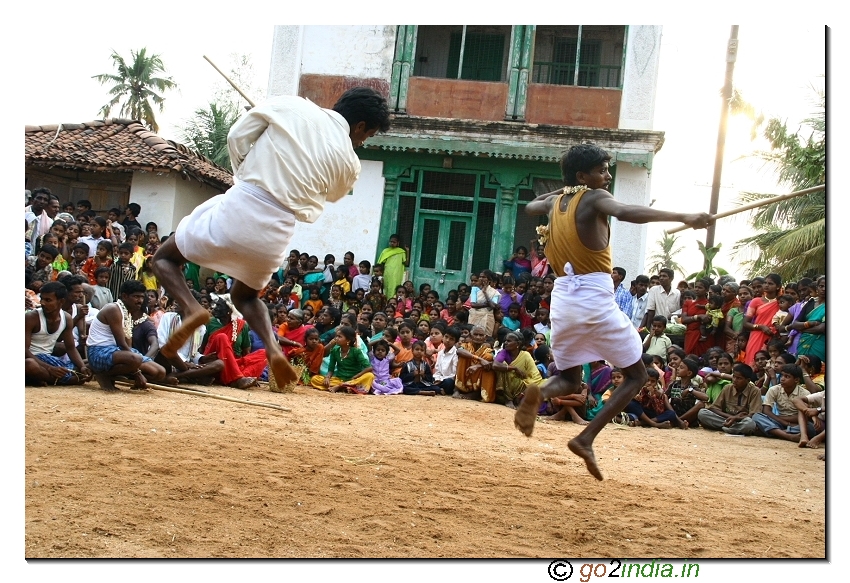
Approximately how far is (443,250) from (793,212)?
5551 mm

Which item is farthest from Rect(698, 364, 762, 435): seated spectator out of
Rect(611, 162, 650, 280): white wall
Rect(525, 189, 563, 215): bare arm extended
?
Rect(525, 189, 563, 215): bare arm extended

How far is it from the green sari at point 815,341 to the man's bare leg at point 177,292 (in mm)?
6577

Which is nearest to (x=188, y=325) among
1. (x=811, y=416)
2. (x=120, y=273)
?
(x=811, y=416)

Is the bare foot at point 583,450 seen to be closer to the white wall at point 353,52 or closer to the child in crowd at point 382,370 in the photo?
the child in crowd at point 382,370

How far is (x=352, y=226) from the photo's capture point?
14047 millimetres

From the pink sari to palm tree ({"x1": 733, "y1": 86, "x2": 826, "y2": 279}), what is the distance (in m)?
0.60

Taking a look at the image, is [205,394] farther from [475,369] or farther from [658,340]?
[658,340]

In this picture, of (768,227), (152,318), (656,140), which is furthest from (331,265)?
(768,227)

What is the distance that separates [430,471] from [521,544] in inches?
53.9

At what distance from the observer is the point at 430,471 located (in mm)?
5988

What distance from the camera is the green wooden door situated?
47.5 ft

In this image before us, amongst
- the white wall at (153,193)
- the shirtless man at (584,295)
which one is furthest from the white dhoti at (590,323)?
the white wall at (153,193)

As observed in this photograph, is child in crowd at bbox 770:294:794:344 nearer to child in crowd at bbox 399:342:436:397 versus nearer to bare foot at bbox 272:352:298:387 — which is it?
child in crowd at bbox 399:342:436:397

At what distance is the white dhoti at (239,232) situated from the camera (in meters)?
4.41
